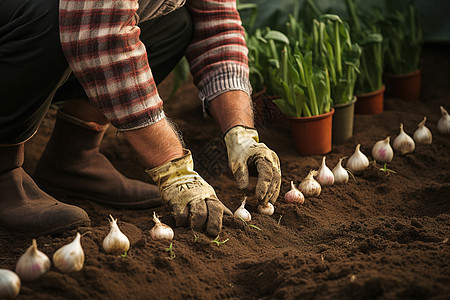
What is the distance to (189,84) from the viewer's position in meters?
3.53

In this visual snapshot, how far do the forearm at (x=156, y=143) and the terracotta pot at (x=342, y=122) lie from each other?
1.07 meters

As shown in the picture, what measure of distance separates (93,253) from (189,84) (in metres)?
2.26

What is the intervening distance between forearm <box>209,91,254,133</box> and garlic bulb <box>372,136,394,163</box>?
2.03 ft

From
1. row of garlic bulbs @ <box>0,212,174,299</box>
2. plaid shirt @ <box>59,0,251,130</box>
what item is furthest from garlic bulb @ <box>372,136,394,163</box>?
row of garlic bulbs @ <box>0,212,174,299</box>

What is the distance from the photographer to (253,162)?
1804mm

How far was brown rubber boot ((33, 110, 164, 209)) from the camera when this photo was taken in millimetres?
2078

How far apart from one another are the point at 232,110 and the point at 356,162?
61 centimetres

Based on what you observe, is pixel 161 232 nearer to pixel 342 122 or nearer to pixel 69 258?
pixel 69 258

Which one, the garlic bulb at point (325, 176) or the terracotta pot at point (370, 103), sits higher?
the garlic bulb at point (325, 176)

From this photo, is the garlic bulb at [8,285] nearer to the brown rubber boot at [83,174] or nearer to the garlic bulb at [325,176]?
the brown rubber boot at [83,174]

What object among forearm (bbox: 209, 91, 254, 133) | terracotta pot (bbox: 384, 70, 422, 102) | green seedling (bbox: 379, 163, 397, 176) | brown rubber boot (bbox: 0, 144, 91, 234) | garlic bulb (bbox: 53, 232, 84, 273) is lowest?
terracotta pot (bbox: 384, 70, 422, 102)

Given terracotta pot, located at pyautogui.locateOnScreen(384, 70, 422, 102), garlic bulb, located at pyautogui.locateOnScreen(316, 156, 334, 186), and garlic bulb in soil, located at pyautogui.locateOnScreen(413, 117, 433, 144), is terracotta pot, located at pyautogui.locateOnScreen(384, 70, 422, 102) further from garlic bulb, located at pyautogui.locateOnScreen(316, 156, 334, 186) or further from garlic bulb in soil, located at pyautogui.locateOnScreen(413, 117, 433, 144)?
garlic bulb, located at pyautogui.locateOnScreen(316, 156, 334, 186)

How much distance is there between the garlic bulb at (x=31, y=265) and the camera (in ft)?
4.22

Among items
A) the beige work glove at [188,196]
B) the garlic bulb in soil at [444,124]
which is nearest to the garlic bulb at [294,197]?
the beige work glove at [188,196]
